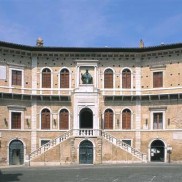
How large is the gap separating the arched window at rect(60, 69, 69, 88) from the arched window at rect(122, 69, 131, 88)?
5.85 metres

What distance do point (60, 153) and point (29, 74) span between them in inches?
355

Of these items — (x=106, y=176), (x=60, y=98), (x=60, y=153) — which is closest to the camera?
(x=106, y=176)

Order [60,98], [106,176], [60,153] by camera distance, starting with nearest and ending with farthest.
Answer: [106,176] < [60,153] < [60,98]

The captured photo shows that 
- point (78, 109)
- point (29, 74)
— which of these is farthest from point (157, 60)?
point (29, 74)

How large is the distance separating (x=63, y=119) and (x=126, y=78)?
7833 mm

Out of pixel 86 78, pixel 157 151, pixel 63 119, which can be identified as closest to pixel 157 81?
pixel 157 151

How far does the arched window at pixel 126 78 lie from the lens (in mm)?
46938

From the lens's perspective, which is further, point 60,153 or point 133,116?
point 133,116

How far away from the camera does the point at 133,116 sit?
46.5m

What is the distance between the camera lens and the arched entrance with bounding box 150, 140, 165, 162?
149 ft

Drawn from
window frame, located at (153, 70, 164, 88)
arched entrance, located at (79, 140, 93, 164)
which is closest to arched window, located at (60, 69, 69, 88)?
arched entrance, located at (79, 140, 93, 164)

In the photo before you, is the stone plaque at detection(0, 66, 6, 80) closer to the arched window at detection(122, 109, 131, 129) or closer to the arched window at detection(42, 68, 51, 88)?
the arched window at detection(42, 68, 51, 88)

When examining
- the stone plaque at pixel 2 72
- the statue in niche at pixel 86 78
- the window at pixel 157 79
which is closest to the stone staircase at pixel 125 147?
the statue in niche at pixel 86 78

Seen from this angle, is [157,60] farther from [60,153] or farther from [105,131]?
[60,153]
